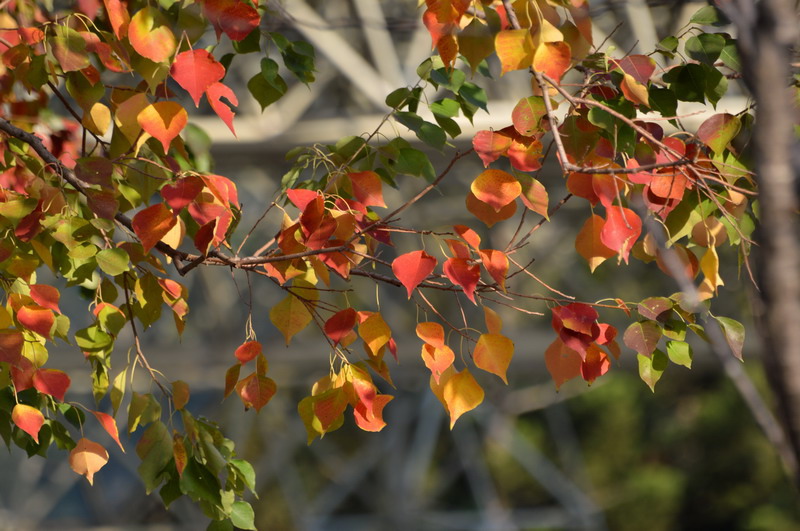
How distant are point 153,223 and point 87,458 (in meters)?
0.40

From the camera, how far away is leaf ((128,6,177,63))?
1.42 metres

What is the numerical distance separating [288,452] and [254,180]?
3.13 metres

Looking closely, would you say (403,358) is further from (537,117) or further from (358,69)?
(537,117)

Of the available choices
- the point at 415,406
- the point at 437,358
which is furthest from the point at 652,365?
the point at 415,406

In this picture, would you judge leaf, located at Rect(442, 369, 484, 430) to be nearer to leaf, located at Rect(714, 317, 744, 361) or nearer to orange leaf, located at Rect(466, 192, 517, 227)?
orange leaf, located at Rect(466, 192, 517, 227)

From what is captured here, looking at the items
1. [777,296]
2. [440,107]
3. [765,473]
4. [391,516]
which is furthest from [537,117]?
[765,473]

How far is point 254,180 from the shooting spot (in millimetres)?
5020

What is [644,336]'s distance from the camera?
144cm

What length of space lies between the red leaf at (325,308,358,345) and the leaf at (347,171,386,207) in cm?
19

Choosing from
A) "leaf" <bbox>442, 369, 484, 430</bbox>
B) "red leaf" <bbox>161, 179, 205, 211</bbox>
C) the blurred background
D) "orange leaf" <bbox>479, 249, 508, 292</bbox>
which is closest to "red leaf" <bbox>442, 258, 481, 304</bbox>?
"orange leaf" <bbox>479, 249, 508, 292</bbox>

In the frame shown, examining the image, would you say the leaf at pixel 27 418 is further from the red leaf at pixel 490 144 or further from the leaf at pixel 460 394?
the red leaf at pixel 490 144

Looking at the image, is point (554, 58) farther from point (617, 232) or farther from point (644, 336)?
point (644, 336)

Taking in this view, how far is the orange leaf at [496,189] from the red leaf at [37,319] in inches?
24.9

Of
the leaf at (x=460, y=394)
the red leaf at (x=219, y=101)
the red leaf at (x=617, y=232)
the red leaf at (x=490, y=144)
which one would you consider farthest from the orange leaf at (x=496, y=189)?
the red leaf at (x=219, y=101)
